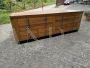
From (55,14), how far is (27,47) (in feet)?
5.63

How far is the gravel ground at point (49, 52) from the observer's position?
4.88 meters

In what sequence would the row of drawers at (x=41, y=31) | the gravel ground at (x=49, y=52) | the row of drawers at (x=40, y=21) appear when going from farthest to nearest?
the row of drawers at (x=41, y=31), the row of drawers at (x=40, y=21), the gravel ground at (x=49, y=52)

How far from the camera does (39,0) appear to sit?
2027 centimetres

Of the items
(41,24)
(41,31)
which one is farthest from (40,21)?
(41,31)

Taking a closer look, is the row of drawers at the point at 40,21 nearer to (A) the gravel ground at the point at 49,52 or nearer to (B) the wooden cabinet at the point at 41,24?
(B) the wooden cabinet at the point at 41,24

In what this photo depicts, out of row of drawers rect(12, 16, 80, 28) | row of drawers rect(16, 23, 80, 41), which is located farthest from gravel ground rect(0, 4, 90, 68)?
row of drawers rect(12, 16, 80, 28)

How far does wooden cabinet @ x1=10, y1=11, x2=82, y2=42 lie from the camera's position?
6272 millimetres

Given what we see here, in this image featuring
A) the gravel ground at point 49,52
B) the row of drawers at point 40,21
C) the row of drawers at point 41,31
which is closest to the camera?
the gravel ground at point 49,52

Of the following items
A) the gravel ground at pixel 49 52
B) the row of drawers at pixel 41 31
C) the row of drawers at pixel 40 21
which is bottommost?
the gravel ground at pixel 49 52

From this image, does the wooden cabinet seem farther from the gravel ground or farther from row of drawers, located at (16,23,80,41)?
the gravel ground

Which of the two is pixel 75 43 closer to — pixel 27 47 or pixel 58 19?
pixel 58 19

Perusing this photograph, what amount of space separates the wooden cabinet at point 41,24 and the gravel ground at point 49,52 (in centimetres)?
27

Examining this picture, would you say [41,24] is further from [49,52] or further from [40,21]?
[49,52]

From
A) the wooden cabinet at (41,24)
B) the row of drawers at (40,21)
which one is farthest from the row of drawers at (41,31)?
the row of drawers at (40,21)
